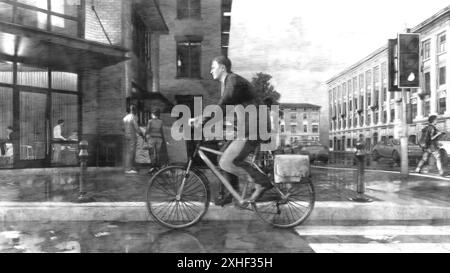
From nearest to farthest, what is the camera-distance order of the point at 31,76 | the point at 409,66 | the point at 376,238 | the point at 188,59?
the point at 376,238
the point at 188,59
the point at 409,66
the point at 31,76

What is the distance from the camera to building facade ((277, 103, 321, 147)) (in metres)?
4.46

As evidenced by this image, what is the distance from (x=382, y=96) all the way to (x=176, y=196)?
13.5 ft

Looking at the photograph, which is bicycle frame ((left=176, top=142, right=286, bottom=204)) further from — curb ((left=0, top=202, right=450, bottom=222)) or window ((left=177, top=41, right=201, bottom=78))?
window ((left=177, top=41, right=201, bottom=78))

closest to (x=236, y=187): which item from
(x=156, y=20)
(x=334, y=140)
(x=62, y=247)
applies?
(x=62, y=247)

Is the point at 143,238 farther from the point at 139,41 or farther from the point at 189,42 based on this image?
the point at 139,41

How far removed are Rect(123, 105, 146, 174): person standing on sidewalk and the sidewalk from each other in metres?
0.22

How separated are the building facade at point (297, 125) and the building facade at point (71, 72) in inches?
84.4

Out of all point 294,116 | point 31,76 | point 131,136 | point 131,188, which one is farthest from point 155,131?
point 31,76

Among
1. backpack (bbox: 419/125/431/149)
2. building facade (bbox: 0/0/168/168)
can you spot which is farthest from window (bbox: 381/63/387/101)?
building facade (bbox: 0/0/168/168)

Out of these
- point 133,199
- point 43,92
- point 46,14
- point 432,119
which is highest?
point 46,14

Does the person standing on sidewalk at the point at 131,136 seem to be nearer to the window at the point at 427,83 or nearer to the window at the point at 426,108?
the window at the point at 427,83

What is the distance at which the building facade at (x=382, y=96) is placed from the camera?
15.1 ft

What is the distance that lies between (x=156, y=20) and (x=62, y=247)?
12.4 feet

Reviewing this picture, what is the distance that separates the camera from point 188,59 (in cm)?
516
